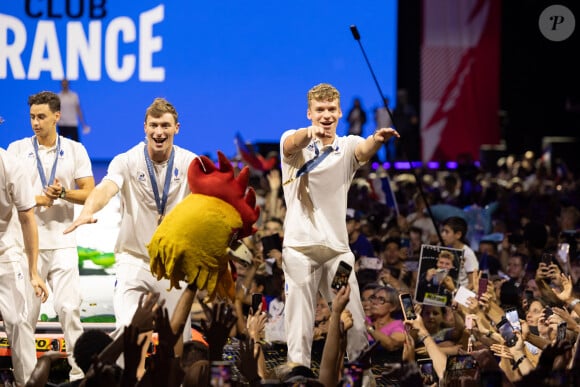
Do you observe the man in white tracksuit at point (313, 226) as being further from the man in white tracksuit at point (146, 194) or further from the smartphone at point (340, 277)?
the smartphone at point (340, 277)

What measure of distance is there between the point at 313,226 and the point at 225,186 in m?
1.37

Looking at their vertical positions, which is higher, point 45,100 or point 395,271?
point 45,100

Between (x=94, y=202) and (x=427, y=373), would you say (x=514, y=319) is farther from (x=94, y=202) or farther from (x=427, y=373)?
(x=94, y=202)

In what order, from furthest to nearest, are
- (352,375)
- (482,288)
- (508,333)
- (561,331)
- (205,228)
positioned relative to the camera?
(482,288) → (508,333) → (561,331) → (205,228) → (352,375)

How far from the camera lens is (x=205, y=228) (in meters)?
5.36

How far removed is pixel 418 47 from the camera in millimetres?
21156

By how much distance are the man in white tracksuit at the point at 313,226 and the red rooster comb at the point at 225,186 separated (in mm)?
1171

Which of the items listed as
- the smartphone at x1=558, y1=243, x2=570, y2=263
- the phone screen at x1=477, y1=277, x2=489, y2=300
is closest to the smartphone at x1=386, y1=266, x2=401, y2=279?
the smartphone at x1=558, y1=243, x2=570, y2=263

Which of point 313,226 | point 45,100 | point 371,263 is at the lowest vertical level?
point 371,263

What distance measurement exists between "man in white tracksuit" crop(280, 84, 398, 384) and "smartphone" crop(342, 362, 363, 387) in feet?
7.14

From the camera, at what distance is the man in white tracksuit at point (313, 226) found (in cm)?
672

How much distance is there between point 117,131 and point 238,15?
3.37 metres

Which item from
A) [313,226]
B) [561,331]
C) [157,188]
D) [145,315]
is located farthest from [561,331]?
[157,188]

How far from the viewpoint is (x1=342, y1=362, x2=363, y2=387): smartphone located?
4.42 meters
